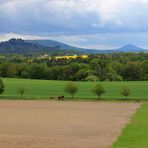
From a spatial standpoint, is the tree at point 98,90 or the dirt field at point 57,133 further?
the tree at point 98,90

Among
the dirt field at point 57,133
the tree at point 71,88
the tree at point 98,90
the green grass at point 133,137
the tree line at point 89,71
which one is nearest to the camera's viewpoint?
the green grass at point 133,137

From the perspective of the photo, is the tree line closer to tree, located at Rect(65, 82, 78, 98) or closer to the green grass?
tree, located at Rect(65, 82, 78, 98)

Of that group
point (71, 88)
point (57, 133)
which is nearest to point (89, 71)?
point (71, 88)

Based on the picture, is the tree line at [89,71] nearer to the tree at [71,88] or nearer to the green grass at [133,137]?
the tree at [71,88]

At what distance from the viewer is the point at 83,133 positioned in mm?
34812

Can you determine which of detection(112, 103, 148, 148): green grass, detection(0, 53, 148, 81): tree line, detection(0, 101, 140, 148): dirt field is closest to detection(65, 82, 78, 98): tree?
detection(0, 53, 148, 81): tree line

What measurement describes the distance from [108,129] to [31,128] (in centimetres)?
609

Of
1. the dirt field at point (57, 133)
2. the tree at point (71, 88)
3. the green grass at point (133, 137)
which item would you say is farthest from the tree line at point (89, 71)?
the green grass at point (133, 137)

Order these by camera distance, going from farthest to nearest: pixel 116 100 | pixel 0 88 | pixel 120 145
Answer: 1. pixel 0 88
2. pixel 116 100
3. pixel 120 145

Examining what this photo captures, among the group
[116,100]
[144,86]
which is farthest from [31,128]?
[144,86]

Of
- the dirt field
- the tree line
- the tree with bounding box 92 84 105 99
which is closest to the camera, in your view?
the dirt field

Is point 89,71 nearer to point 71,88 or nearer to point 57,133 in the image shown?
point 71,88

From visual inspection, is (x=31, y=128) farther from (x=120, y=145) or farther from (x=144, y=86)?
(x=144, y=86)

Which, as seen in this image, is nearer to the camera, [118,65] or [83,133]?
[83,133]
